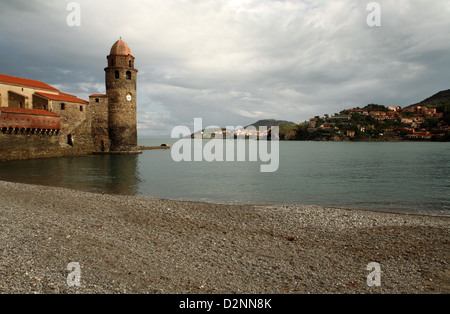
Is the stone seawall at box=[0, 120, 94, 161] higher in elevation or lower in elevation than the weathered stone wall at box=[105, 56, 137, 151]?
lower

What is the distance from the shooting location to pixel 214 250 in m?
6.77

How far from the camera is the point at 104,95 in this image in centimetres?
4309

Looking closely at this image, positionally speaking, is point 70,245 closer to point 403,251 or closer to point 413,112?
point 403,251

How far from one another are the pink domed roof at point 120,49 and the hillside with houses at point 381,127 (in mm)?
136405

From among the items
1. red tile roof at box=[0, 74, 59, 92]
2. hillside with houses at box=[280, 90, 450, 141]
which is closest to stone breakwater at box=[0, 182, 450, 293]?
red tile roof at box=[0, 74, 59, 92]

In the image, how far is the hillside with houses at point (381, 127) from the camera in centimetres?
14262

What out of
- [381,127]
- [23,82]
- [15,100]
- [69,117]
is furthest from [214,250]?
[381,127]

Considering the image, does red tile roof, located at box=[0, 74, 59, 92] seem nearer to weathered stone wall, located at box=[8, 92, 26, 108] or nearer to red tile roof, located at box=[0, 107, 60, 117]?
weathered stone wall, located at box=[8, 92, 26, 108]

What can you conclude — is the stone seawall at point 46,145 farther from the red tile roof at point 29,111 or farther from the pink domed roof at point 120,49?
the pink domed roof at point 120,49

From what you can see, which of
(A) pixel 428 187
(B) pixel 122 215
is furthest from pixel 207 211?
(A) pixel 428 187

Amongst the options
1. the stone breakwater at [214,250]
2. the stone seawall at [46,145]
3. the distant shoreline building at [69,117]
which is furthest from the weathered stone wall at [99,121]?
the stone breakwater at [214,250]

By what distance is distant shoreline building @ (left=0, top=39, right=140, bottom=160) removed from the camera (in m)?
34.0

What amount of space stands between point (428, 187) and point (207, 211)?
609 inches

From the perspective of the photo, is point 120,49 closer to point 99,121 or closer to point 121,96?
point 121,96
